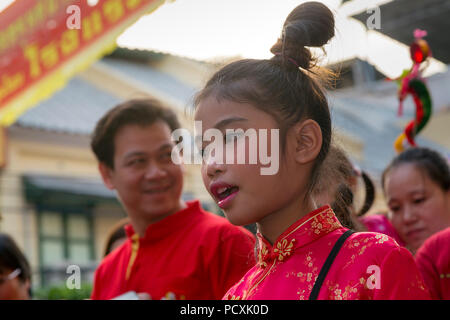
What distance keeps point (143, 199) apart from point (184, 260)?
0.34m

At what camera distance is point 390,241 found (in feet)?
3.79

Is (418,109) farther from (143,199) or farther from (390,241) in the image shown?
(390,241)

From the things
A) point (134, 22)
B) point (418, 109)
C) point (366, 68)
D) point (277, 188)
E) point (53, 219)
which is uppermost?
point (366, 68)

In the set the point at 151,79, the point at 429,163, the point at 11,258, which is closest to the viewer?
the point at 429,163

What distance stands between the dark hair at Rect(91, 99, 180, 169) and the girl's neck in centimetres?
111

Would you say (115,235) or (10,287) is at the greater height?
(115,235)

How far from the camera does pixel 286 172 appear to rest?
130cm

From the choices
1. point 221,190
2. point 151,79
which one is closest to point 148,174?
point 221,190

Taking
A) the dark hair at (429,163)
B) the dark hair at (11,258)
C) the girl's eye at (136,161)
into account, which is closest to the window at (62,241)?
the dark hair at (11,258)

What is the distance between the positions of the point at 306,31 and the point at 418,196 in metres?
1.31

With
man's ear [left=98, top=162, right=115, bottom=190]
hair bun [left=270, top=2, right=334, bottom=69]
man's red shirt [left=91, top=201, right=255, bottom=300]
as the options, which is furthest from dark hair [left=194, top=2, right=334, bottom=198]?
man's ear [left=98, top=162, right=115, bottom=190]

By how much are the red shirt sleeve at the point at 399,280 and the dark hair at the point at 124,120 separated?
4.65ft

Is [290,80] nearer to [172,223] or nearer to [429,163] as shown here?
[172,223]
